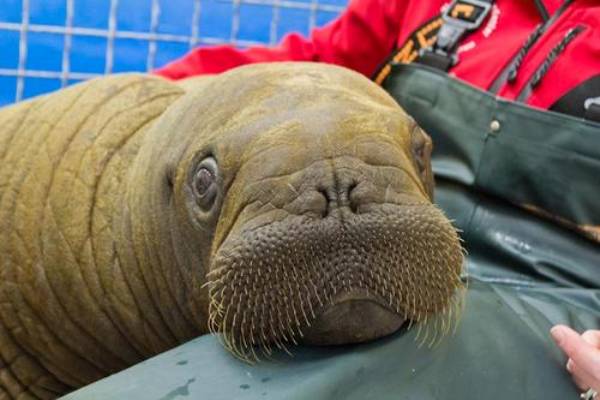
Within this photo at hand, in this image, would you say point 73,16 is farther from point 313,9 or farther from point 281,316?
point 281,316

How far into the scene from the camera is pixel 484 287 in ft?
7.65

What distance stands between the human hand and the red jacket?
0.88 metres

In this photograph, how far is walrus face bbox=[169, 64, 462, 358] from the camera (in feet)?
5.55

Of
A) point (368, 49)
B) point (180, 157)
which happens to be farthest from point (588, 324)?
point (368, 49)

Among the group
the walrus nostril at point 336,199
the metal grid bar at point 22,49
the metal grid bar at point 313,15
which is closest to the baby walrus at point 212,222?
the walrus nostril at point 336,199

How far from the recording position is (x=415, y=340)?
1.80 m

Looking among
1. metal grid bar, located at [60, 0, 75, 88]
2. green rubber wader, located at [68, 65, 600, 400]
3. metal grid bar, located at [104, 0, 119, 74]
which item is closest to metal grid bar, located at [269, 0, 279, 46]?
metal grid bar, located at [104, 0, 119, 74]

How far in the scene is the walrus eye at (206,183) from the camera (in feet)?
6.58

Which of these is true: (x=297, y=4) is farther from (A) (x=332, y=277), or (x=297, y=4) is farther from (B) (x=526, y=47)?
(A) (x=332, y=277)

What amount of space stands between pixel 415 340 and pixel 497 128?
1.10 m

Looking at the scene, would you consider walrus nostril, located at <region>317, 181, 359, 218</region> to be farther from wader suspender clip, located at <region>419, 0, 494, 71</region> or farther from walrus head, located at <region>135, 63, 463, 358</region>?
wader suspender clip, located at <region>419, 0, 494, 71</region>

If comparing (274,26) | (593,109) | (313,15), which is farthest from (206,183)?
(313,15)

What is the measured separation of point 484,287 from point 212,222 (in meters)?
0.75

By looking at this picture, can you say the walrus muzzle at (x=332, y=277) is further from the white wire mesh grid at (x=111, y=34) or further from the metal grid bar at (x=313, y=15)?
the metal grid bar at (x=313, y=15)
